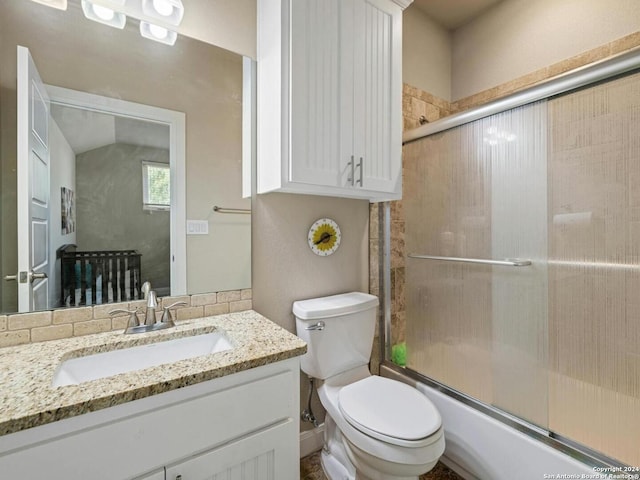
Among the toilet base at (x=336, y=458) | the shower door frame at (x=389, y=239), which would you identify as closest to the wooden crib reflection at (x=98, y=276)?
the toilet base at (x=336, y=458)

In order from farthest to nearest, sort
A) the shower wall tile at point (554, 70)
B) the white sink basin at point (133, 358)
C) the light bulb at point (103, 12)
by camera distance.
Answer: the shower wall tile at point (554, 70) → the light bulb at point (103, 12) → the white sink basin at point (133, 358)

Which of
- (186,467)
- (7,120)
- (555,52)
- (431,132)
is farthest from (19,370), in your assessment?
(555,52)

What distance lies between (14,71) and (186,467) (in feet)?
4.37

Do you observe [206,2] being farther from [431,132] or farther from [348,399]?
[348,399]

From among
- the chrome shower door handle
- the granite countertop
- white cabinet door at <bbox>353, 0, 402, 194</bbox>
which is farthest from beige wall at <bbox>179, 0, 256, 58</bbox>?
the granite countertop

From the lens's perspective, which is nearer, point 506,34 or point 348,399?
point 348,399

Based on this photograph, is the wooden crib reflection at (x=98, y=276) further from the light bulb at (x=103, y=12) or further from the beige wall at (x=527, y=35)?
the beige wall at (x=527, y=35)

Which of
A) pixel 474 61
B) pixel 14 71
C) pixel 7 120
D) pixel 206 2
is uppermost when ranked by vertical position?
pixel 474 61

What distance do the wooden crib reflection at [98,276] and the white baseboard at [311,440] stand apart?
3.81ft

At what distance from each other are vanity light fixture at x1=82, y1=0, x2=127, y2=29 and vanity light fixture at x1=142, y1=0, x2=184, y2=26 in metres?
0.09

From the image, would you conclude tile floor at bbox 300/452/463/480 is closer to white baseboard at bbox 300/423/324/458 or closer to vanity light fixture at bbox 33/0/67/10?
white baseboard at bbox 300/423/324/458

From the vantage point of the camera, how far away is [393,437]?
1084 millimetres

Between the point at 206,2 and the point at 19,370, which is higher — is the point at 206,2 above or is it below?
above

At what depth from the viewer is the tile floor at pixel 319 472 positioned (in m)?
1.50
